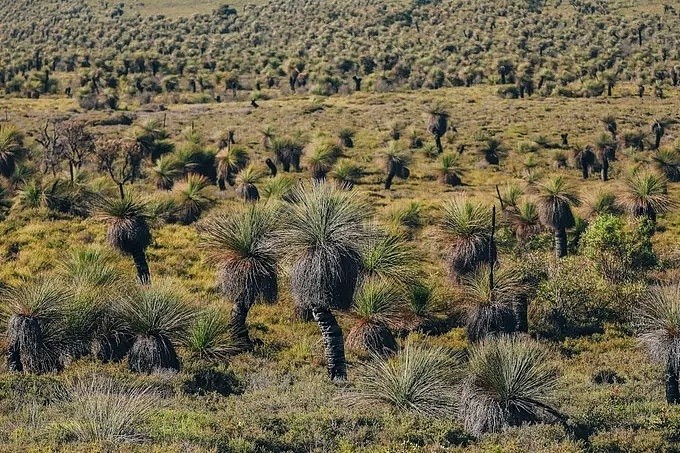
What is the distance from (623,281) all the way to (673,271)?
219cm

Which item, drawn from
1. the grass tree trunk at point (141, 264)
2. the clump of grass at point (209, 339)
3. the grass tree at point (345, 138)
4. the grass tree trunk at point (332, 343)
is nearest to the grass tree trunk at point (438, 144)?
the grass tree at point (345, 138)

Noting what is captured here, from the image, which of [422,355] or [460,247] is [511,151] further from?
[422,355]

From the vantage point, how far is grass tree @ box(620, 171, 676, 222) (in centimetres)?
2441

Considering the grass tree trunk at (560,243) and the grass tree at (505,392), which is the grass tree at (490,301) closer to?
the grass tree at (505,392)

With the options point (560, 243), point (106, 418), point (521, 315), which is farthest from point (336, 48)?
point (106, 418)

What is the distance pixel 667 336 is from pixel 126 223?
47.4ft

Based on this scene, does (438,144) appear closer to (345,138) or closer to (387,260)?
(345,138)

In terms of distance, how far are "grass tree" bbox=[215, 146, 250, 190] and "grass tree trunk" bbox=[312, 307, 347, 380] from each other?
22191 millimetres

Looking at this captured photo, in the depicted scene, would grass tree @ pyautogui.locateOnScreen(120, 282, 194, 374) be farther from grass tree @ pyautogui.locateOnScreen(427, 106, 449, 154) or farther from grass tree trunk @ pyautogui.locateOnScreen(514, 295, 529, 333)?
grass tree @ pyautogui.locateOnScreen(427, 106, 449, 154)

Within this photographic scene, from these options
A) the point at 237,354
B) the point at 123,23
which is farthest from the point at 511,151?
the point at 123,23

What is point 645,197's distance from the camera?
80.1ft

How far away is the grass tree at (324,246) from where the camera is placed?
44.0 feet

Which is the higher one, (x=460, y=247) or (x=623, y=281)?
(x=460, y=247)

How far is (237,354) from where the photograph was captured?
53.9 feet
